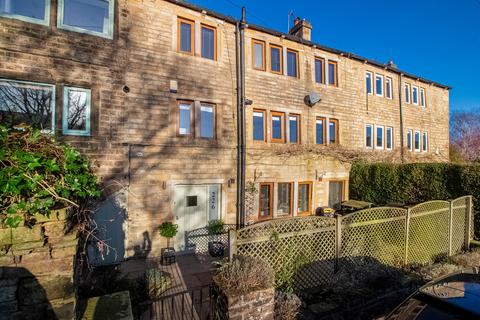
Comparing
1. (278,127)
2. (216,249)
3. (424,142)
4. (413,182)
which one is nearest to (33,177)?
(216,249)

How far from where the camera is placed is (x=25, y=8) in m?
6.73

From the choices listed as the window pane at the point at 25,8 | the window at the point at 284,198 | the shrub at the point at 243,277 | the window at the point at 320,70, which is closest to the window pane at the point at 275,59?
the window at the point at 320,70

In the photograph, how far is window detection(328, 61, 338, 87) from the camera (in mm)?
12363

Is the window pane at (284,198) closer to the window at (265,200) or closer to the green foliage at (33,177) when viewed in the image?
the window at (265,200)

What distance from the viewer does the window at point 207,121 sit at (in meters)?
9.20

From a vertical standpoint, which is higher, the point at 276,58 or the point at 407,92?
the point at 276,58

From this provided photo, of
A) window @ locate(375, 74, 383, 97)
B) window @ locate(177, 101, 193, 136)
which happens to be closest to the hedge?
window @ locate(375, 74, 383, 97)

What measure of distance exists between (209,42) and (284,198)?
278 inches

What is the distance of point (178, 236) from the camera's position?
8.51 metres

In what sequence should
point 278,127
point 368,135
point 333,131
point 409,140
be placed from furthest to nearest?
point 409,140 → point 368,135 → point 333,131 → point 278,127

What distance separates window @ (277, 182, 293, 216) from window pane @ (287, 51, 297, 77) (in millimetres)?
4976

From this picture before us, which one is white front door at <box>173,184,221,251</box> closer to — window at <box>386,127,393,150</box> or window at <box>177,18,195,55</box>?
window at <box>177,18,195,55</box>

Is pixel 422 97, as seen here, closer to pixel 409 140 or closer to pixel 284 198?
pixel 409 140

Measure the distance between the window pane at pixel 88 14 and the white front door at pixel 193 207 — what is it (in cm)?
557
